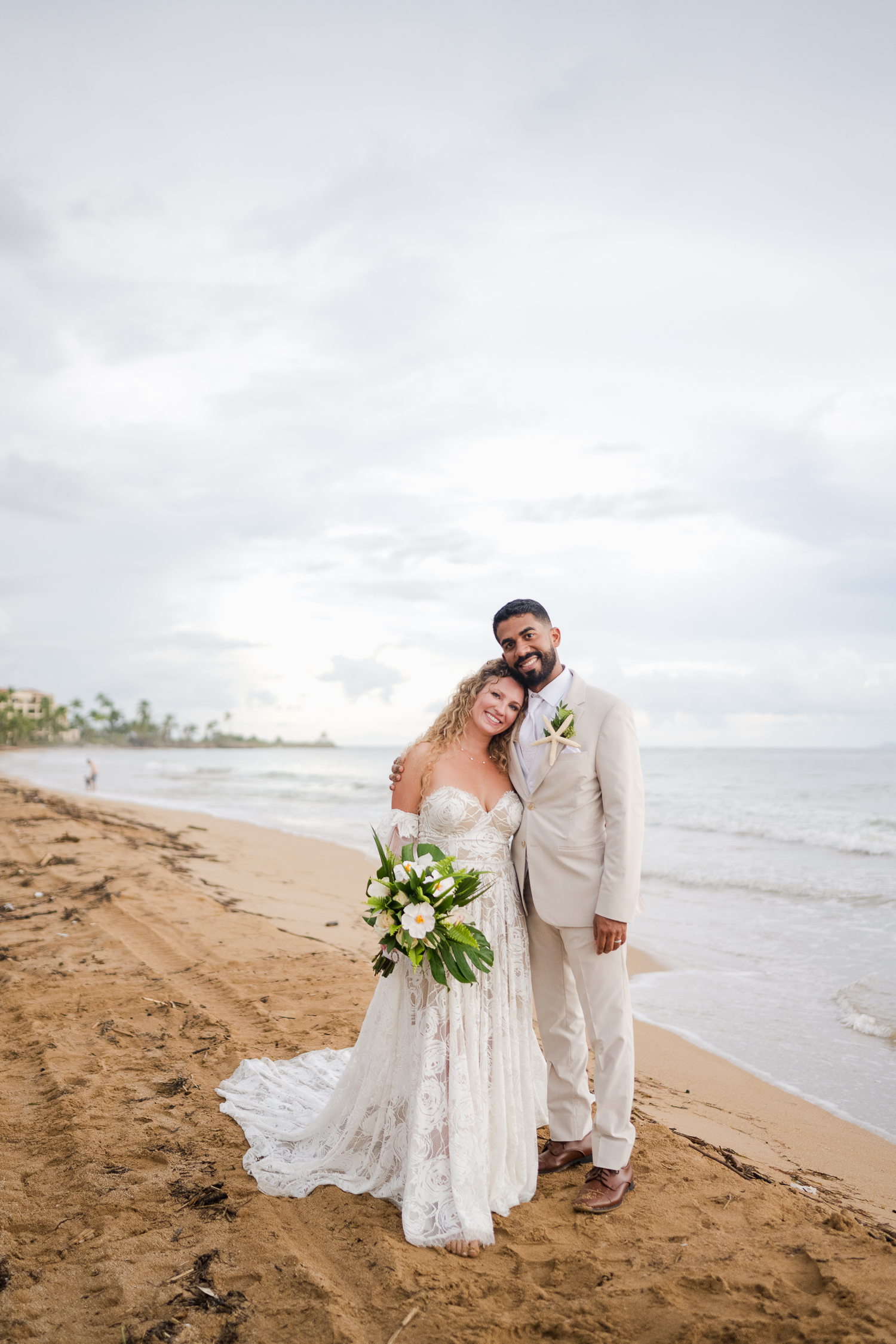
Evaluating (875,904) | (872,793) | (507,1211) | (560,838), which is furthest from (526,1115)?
(872,793)

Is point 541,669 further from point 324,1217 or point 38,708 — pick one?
point 38,708

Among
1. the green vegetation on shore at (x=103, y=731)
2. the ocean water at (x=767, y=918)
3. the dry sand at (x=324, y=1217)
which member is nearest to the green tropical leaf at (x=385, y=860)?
the dry sand at (x=324, y=1217)

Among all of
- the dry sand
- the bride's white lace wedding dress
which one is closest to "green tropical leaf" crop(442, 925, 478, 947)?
the bride's white lace wedding dress

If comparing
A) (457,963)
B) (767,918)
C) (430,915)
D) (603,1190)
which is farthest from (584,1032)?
(767,918)

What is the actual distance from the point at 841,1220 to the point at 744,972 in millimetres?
5007

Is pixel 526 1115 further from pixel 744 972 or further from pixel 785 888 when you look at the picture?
pixel 785 888

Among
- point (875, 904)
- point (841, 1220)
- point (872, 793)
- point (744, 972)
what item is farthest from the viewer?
point (872, 793)

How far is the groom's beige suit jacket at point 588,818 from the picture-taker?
3.47 m

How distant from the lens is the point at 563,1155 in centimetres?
372

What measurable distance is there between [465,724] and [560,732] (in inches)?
17.7

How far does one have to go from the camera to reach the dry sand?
2.63m

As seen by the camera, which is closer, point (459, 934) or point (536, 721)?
point (459, 934)

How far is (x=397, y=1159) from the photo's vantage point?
3.51m

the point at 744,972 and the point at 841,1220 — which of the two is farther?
the point at 744,972
